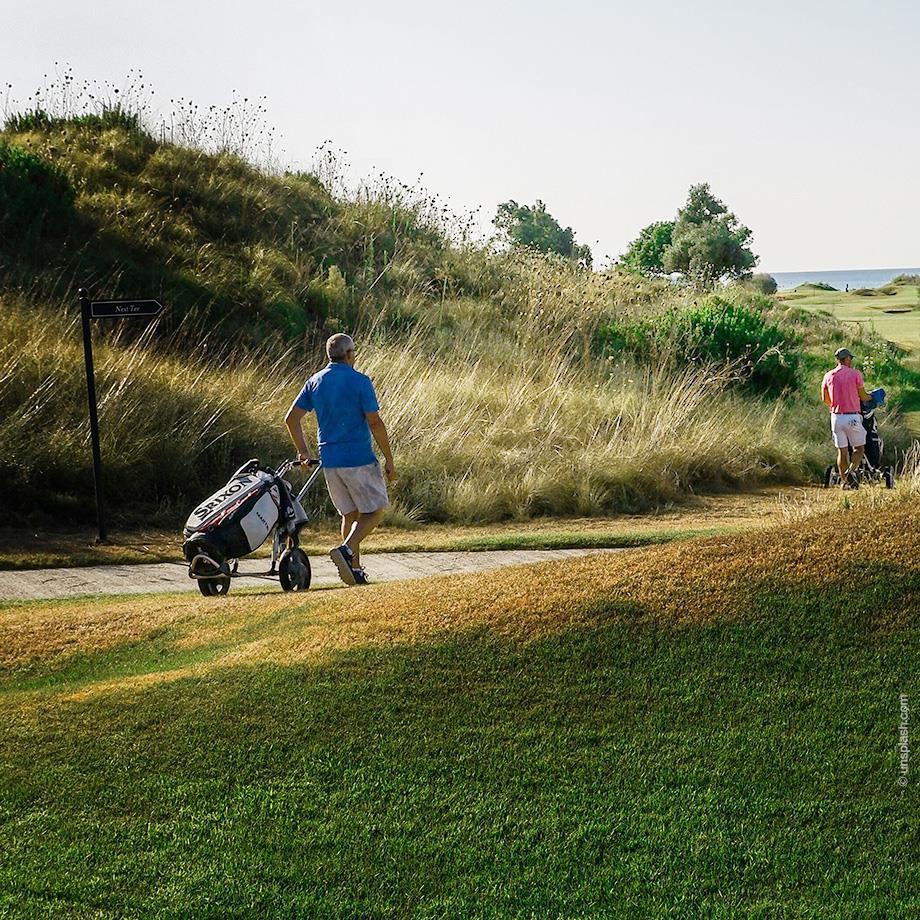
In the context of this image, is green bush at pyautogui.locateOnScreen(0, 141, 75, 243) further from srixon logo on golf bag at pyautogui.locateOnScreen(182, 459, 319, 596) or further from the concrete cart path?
srixon logo on golf bag at pyautogui.locateOnScreen(182, 459, 319, 596)

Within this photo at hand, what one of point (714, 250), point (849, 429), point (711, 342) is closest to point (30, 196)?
point (711, 342)

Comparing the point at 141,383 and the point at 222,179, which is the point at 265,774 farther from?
the point at 222,179

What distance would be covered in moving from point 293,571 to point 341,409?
134cm

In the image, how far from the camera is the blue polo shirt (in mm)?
9055

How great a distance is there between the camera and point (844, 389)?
622 inches

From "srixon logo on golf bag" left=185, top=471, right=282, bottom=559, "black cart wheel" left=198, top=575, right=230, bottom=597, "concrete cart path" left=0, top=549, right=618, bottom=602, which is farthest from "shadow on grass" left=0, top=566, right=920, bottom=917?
"concrete cart path" left=0, top=549, right=618, bottom=602

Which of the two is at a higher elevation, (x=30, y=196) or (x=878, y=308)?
(x=30, y=196)

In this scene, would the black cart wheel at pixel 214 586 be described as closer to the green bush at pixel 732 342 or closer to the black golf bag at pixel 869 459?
the black golf bag at pixel 869 459

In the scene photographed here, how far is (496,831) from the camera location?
5.41 meters

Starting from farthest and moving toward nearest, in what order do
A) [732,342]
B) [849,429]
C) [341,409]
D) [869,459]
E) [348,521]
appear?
[732,342] → [869,459] → [849,429] → [348,521] → [341,409]

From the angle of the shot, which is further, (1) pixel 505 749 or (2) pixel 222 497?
(2) pixel 222 497

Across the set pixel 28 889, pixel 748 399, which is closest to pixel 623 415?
pixel 748 399

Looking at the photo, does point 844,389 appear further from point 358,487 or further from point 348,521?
point 358,487

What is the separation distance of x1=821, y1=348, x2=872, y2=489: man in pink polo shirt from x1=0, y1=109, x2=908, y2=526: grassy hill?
1694mm
